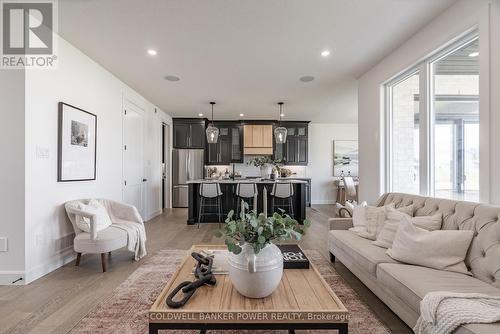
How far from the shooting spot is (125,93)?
4.88 metres

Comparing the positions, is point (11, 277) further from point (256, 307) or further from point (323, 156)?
point (323, 156)

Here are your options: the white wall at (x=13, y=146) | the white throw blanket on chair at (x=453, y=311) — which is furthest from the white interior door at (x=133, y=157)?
the white throw blanket on chair at (x=453, y=311)

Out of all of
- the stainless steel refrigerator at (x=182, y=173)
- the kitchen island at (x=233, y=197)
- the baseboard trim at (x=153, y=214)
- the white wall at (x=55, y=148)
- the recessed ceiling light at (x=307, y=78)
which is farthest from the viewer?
the stainless steel refrigerator at (x=182, y=173)

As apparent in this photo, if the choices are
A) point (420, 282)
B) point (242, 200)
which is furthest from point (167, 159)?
point (420, 282)

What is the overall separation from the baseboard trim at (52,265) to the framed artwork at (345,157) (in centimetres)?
755

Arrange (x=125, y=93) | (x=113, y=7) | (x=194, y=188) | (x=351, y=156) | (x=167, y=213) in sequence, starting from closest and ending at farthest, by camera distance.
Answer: (x=113, y=7)
(x=125, y=93)
(x=194, y=188)
(x=167, y=213)
(x=351, y=156)

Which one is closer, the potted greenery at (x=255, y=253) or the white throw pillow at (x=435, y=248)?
the potted greenery at (x=255, y=253)

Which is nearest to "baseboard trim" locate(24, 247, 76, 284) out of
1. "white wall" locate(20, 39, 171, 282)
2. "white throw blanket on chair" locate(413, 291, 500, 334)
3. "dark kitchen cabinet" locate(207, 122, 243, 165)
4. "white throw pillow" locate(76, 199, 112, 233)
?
"white wall" locate(20, 39, 171, 282)

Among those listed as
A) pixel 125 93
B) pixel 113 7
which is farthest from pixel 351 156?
pixel 113 7

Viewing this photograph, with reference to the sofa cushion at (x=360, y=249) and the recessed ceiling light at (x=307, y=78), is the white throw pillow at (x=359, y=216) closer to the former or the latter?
the sofa cushion at (x=360, y=249)

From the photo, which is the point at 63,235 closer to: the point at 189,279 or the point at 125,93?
the point at 189,279

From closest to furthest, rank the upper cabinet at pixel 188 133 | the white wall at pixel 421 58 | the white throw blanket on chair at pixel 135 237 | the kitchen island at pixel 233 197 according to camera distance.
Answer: the white wall at pixel 421 58 < the white throw blanket on chair at pixel 135 237 < the kitchen island at pixel 233 197 < the upper cabinet at pixel 188 133

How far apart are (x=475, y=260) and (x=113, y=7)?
373 centimetres

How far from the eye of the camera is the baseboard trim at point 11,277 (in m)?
2.68
